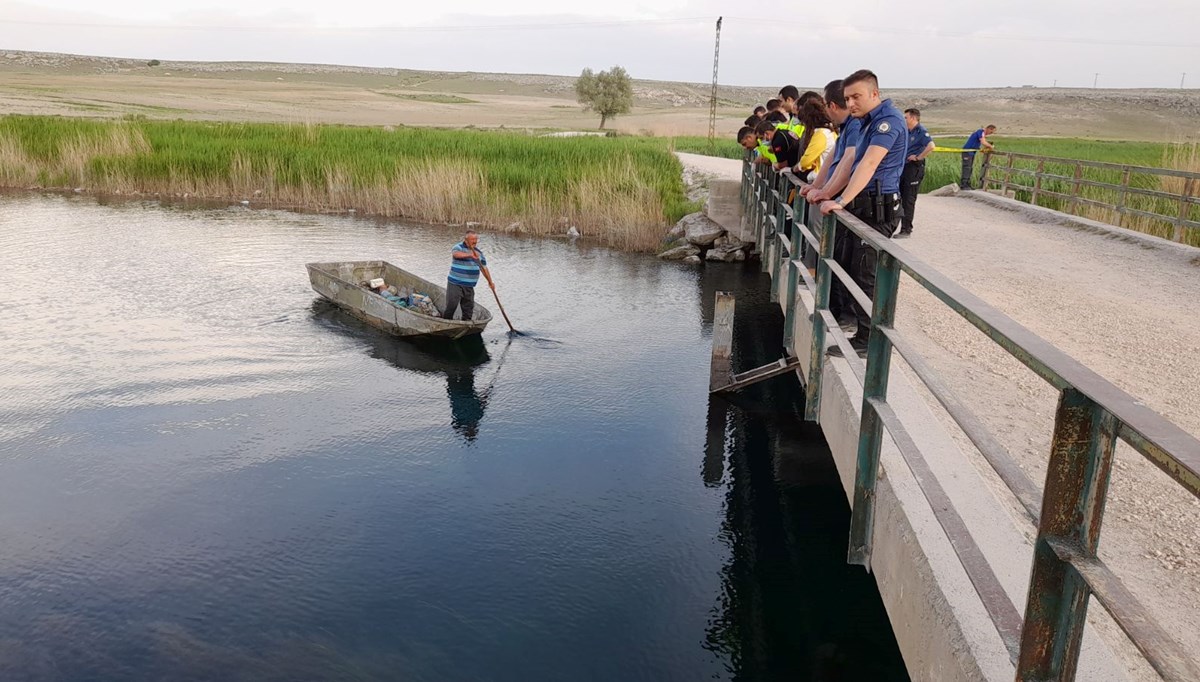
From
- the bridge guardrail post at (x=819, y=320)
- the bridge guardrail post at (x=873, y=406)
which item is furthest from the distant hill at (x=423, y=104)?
the bridge guardrail post at (x=873, y=406)

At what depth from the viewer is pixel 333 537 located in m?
6.88

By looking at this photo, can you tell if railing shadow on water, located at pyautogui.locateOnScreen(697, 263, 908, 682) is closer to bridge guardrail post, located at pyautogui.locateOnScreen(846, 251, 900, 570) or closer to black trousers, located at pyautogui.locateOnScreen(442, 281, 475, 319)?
bridge guardrail post, located at pyautogui.locateOnScreen(846, 251, 900, 570)

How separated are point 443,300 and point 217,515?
537cm

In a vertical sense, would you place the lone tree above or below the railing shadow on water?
above

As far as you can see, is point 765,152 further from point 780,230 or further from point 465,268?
point 465,268

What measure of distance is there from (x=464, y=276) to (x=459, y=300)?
423 millimetres

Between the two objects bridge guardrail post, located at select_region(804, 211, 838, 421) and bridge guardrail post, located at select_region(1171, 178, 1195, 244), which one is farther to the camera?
bridge guardrail post, located at select_region(1171, 178, 1195, 244)

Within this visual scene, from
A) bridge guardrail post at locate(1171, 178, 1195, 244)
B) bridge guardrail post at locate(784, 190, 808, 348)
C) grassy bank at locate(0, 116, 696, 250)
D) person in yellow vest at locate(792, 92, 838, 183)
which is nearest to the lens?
bridge guardrail post at locate(784, 190, 808, 348)

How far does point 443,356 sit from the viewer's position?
11.4 metres

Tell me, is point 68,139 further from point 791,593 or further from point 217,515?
point 791,593

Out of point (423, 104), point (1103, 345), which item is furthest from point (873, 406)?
point (423, 104)

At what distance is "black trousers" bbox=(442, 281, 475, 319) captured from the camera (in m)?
11.4

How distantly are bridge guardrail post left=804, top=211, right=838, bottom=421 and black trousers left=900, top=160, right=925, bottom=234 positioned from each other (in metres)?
6.92

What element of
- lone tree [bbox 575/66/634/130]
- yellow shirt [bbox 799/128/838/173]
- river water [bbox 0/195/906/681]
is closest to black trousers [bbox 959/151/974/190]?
river water [bbox 0/195/906/681]
